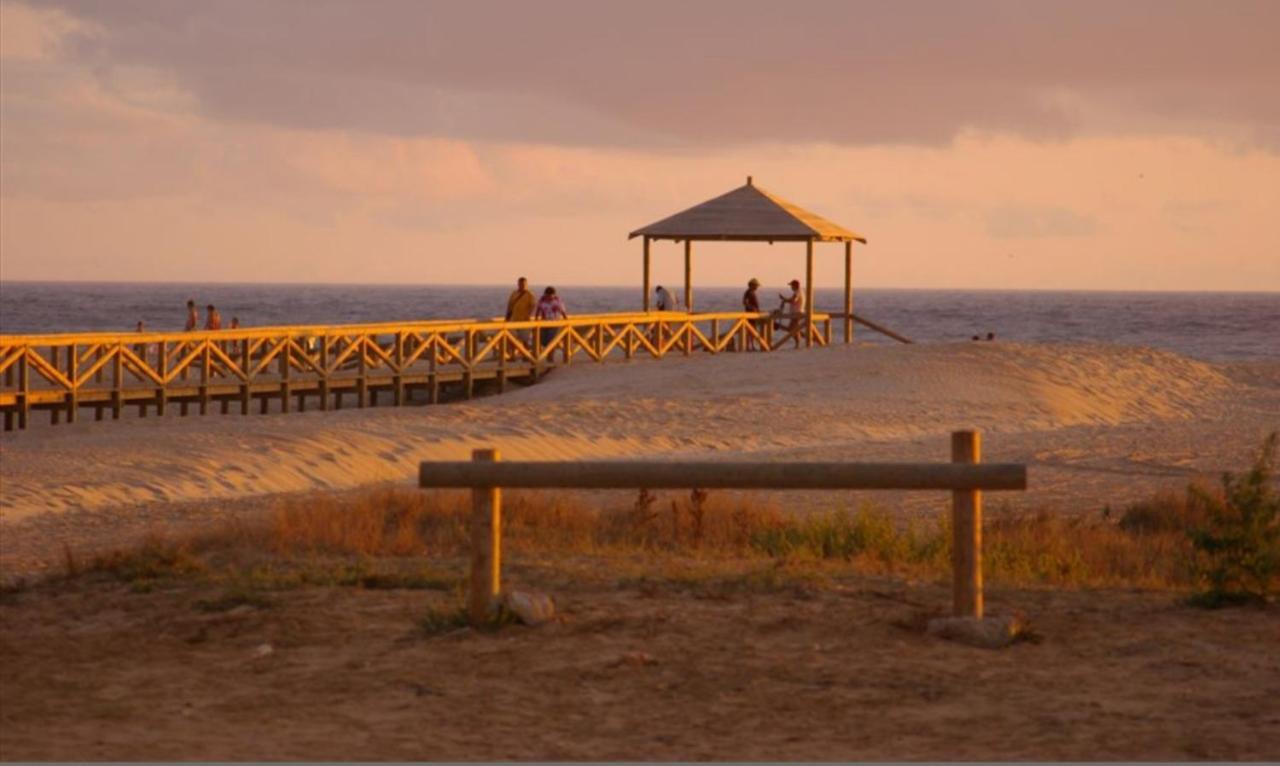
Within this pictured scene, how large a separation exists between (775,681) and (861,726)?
31.0 inches

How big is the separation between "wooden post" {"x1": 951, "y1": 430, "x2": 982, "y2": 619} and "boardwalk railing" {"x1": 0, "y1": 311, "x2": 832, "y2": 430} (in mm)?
15692

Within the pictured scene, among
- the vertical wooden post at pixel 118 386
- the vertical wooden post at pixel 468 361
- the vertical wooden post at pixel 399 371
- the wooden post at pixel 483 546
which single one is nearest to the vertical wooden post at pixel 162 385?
the vertical wooden post at pixel 118 386

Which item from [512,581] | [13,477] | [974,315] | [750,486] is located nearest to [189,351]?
[13,477]

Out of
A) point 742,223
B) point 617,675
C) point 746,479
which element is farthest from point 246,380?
point 617,675

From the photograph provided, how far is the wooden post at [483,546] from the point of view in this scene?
8.93 meters

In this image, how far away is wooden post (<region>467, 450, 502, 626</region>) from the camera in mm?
8930

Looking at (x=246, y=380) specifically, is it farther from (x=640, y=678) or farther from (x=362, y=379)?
(x=640, y=678)

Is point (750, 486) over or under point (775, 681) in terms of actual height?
over

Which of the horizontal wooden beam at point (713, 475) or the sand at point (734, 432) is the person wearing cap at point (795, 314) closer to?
the sand at point (734, 432)

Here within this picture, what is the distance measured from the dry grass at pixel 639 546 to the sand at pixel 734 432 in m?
1.66

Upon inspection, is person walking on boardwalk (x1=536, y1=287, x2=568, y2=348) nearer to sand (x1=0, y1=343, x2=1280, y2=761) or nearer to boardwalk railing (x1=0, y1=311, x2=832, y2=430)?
boardwalk railing (x1=0, y1=311, x2=832, y2=430)

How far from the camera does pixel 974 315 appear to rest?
117125 millimetres

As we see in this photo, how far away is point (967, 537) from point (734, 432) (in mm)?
15043

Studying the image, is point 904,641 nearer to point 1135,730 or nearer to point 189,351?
point 1135,730
